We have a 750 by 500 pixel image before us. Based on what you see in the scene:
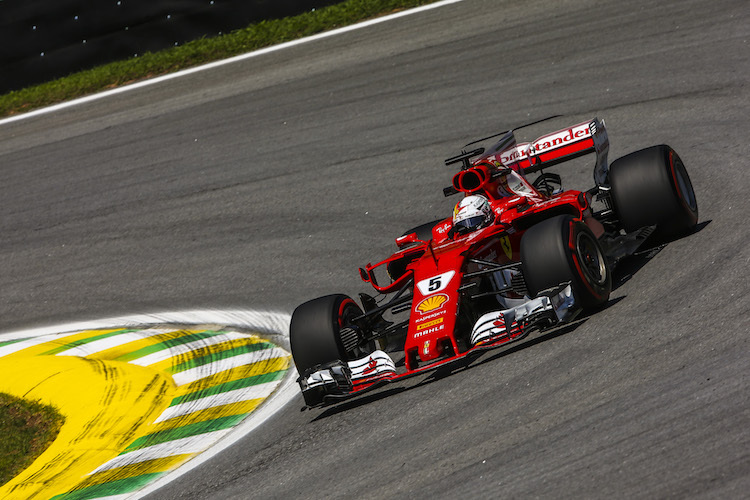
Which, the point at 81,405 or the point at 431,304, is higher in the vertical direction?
the point at 431,304

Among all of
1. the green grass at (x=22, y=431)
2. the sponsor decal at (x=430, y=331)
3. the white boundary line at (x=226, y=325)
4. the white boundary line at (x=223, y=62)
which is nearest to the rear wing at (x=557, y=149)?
the sponsor decal at (x=430, y=331)

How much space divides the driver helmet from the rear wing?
995 mm

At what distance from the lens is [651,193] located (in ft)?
26.8

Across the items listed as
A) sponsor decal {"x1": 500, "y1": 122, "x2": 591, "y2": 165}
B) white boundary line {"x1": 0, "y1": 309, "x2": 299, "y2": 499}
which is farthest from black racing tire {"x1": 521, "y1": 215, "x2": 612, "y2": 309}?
white boundary line {"x1": 0, "y1": 309, "x2": 299, "y2": 499}

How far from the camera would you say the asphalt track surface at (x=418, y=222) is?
559cm

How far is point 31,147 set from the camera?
16.0 m

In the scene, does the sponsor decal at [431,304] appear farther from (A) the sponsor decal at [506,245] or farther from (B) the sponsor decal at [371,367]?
(A) the sponsor decal at [506,245]

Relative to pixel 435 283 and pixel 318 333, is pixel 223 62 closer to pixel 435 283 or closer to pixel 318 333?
pixel 318 333

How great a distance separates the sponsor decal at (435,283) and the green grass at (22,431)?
340cm

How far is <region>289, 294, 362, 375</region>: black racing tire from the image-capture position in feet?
25.0

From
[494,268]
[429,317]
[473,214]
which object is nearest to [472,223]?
[473,214]

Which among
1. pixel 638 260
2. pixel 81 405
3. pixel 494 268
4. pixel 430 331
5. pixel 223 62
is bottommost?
pixel 638 260

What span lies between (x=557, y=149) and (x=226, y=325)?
12.5 ft

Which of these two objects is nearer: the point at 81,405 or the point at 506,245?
the point at 506,245
